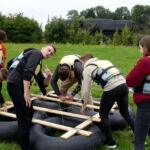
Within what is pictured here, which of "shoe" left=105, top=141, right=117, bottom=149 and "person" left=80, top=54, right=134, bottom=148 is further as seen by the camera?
"shoe" left=105, top=141, right=117, bottom=149

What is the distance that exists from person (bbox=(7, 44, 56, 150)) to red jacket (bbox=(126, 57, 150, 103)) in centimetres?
130

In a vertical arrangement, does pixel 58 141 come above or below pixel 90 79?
below

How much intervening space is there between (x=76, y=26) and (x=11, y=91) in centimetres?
2943

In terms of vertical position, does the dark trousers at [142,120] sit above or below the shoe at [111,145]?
above

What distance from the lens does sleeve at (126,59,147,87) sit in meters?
4.94

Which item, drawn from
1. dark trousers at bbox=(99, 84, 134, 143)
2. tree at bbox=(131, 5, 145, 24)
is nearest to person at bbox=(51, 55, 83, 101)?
dark trousers at bbox=(99, 84, 134, 143)

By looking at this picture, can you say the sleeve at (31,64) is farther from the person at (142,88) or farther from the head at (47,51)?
the person at (142,88)

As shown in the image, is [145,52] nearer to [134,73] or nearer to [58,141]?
[134,73]

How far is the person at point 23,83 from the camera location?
5.38m

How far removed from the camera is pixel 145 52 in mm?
5062

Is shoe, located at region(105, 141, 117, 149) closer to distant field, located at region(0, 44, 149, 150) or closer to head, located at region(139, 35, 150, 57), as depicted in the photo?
distant field, located at region(0, 44, 149, 150)

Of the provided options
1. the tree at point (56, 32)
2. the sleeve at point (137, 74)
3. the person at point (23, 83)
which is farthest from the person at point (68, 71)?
the tree at point (56, 32)

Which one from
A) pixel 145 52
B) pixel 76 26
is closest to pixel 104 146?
pixel 145 52

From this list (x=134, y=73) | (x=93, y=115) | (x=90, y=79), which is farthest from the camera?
(x=93, y=115)
